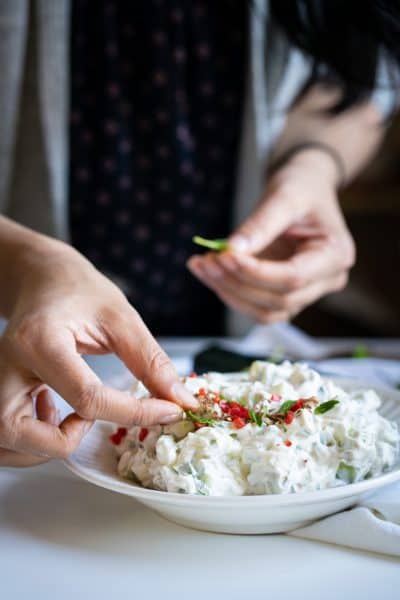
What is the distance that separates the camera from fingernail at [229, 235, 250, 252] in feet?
3.59

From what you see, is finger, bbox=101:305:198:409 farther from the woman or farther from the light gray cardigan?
the light gray cardigan

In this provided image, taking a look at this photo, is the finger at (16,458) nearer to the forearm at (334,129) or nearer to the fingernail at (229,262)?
the fingernail at (229,262)

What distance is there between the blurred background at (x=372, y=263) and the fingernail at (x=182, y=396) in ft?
7.85

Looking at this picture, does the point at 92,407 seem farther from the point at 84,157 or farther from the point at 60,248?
the point at 84,157

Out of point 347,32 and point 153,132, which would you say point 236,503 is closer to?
point 347,32

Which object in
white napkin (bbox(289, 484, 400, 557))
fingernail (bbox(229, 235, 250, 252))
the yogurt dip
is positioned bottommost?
white napkin (bbox(289, 484, 400, 557))

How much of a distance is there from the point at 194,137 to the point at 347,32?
16.6 inches

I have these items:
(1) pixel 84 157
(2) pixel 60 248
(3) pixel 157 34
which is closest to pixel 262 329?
(1) pixel 84 157

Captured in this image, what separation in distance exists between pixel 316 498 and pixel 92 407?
210mm

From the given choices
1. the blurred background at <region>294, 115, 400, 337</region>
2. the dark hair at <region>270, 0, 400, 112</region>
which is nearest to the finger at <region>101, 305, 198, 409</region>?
the dark hair at <region>270, 0, 400, 112</region>

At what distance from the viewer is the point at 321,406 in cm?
68

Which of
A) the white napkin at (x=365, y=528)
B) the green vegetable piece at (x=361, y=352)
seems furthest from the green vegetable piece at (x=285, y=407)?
the green vegetable piece at (x=361, y=352)

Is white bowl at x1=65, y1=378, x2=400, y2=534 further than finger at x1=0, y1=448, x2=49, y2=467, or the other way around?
finger at x1=0, y1=448, x2=49, y2=467

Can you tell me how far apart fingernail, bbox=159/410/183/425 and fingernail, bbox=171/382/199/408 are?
11mm
